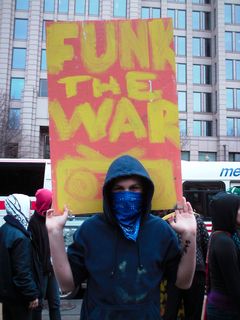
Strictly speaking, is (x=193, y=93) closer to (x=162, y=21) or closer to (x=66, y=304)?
(x=66, y=304)

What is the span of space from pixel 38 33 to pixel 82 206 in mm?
40540

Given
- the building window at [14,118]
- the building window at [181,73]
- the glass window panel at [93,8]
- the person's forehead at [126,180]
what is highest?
the glass window panel at [93,8]

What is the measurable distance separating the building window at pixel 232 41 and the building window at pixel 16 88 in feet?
72.4

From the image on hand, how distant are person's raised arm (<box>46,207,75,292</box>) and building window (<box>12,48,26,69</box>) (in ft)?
130

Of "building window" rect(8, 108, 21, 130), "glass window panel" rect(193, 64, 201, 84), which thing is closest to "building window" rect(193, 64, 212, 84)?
"glass window panel" rect(193, 64, 201, 84)

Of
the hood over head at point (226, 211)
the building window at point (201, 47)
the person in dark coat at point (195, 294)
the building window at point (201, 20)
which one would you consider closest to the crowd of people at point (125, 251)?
the hood over head at point (226, 211)

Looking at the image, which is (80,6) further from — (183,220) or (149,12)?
(183,220)

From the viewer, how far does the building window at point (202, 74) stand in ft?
140

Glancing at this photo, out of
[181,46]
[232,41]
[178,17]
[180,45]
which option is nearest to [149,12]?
[178,17]

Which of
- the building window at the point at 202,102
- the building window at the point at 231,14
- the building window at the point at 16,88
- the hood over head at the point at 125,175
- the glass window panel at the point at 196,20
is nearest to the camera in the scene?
the hood over head at the point at 125,175

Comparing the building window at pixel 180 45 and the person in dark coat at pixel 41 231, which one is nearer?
the person in dark coat at pixel 41 231

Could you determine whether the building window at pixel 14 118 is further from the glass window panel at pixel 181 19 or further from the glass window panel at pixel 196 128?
the glass window panel at pixel 181 19

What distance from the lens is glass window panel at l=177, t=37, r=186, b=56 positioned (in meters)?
42.6

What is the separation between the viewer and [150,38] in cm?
233
